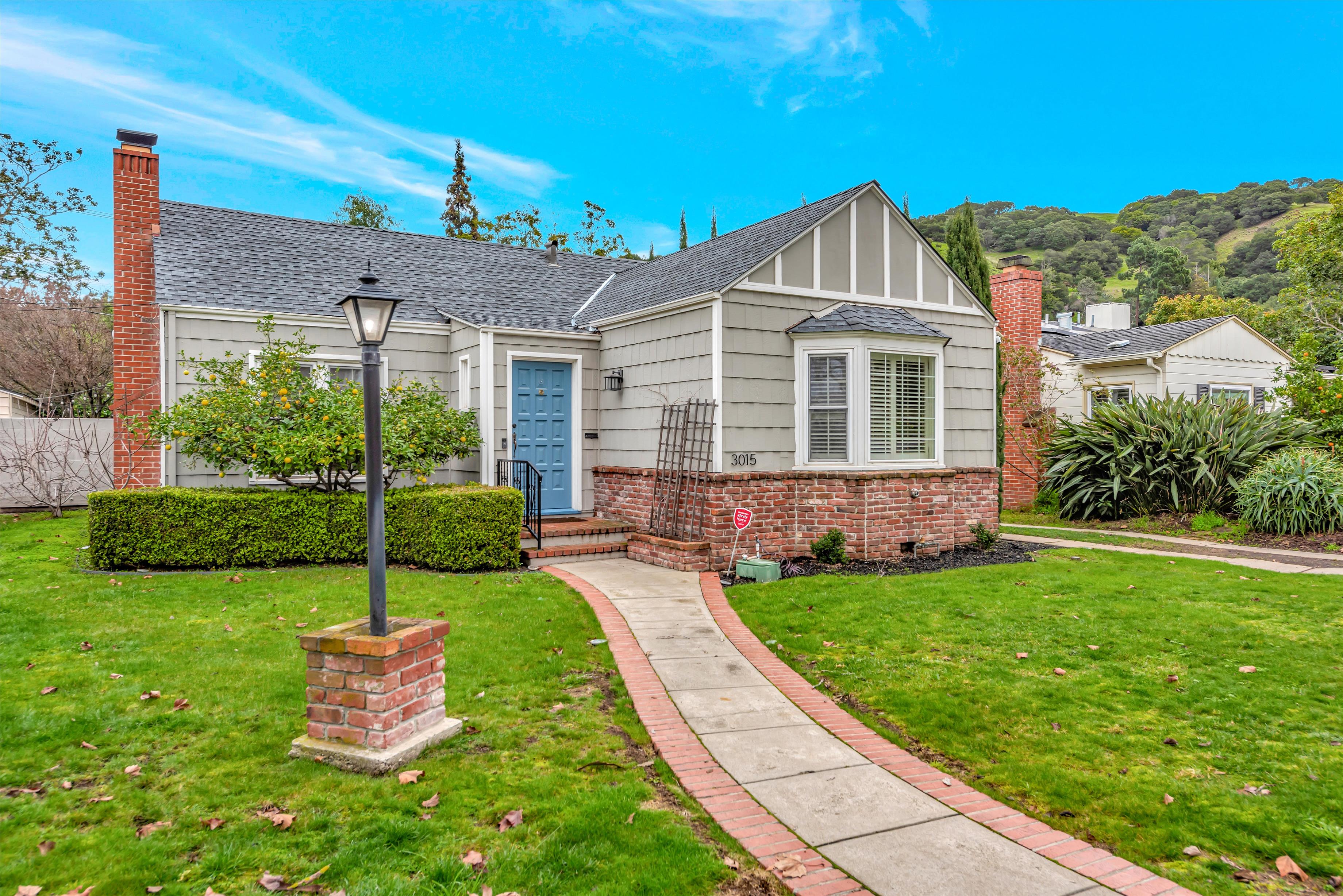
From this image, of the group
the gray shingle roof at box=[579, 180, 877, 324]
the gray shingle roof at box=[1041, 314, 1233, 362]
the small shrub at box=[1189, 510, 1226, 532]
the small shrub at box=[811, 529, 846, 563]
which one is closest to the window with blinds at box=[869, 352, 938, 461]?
the small shrub at box=[811, 529, 846, 563]

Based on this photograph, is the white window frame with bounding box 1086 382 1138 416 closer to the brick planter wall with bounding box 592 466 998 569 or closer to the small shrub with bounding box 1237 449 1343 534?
the small shrub with bounding box 1237 449 1343 534

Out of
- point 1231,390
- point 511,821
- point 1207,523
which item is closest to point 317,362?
point 511,821

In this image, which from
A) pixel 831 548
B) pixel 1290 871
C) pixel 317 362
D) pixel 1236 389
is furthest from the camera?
pixel 1236 389

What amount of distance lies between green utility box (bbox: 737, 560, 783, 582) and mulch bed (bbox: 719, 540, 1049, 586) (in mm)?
60

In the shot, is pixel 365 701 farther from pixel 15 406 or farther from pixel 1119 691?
pixel 15 406

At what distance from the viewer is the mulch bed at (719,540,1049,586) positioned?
881cm

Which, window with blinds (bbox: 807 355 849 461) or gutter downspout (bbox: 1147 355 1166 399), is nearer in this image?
window with blinds (bbox: 807 355 849 461)

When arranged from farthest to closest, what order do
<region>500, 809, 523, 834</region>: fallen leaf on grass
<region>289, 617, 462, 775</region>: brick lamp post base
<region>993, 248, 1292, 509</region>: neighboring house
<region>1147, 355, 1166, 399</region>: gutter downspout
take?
1. <region>1147, 355, 1166, 399</region>: gutter downspout
2. <region>993, 248, 1292, 509</region>: neighboring house
3. <region>289, 617, 462, 775</region>: brick lamp post base
4. <region>500, 809, 523, 834</region>: fallen leaf on grass

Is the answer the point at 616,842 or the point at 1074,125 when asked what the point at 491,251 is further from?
the point at 1074,125

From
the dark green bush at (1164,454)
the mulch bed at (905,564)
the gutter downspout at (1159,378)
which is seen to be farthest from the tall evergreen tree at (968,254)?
the mulch bed at (905,564)

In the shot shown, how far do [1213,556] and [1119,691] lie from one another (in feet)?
23.4

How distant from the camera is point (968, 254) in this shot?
1437 centimetres

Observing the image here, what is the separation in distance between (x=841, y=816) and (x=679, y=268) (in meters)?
9.17

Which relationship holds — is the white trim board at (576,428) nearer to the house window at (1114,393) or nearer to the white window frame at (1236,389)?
the house window at (1114,393)
